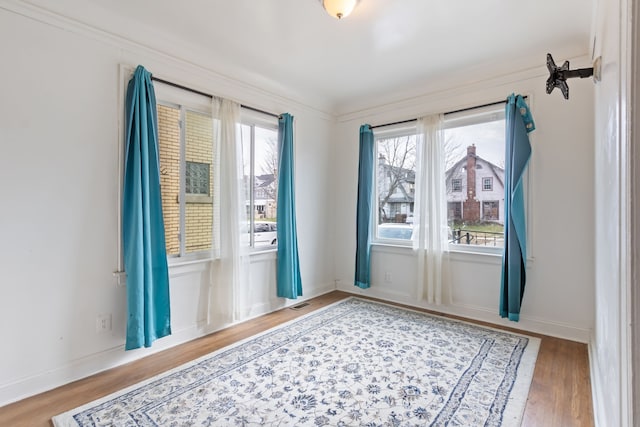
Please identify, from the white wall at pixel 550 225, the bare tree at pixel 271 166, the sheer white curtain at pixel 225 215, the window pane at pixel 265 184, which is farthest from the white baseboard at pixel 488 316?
the sheer white curtain at pixel 225 215

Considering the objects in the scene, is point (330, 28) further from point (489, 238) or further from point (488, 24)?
point (489, 238)

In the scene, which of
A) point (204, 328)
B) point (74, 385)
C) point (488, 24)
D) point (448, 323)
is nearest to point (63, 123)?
point (74, 385)

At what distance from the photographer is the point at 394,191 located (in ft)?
13.4

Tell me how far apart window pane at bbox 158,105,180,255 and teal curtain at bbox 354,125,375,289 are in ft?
7.37

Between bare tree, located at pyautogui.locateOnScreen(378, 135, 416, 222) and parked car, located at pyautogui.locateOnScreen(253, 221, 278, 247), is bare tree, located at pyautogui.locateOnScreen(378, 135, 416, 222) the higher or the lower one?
the higher one

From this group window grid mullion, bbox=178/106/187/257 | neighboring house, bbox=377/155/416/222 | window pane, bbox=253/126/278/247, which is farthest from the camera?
neighboring house, bbox=377/155/416/222

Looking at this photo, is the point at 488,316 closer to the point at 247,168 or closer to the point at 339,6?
the point at 247,168

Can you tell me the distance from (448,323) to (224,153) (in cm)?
289

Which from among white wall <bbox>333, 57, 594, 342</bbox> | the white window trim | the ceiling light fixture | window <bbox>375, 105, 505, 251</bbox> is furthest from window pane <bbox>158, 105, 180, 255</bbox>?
white wall <bbox>333, 57, 594, 342</bbox>

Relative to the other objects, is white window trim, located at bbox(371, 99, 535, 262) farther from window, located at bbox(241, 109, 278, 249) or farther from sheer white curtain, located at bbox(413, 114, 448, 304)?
window, located at bbox(241, 109, 278, 249)

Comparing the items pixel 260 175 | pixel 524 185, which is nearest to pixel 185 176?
pixel 260 175

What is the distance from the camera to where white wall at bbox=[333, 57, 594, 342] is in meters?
2.75

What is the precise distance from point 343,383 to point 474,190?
2461mm

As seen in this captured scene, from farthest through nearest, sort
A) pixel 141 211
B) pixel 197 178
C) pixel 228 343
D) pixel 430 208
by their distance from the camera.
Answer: pixel 430 208 → pixel 197 178 → pixel 228 343 → pixel 141 211
